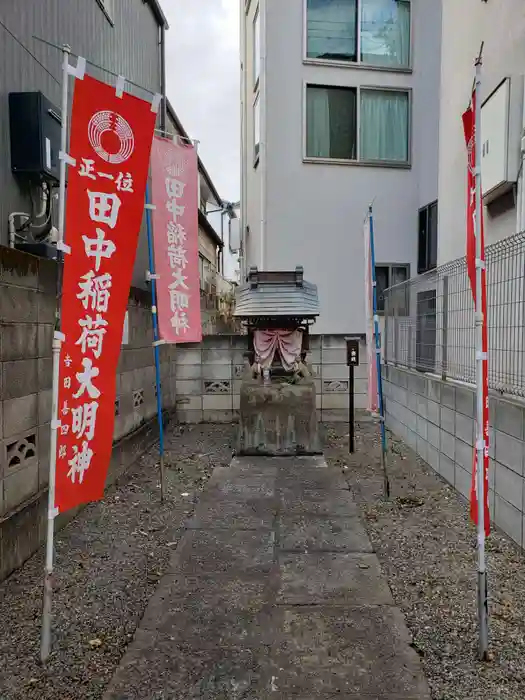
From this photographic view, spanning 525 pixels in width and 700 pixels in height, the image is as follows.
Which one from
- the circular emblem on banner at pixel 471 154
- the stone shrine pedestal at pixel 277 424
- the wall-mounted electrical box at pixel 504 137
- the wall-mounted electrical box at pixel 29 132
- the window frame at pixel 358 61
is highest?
the window frame at pixel 358 61

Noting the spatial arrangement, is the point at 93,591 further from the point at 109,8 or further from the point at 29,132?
the point at 109,8

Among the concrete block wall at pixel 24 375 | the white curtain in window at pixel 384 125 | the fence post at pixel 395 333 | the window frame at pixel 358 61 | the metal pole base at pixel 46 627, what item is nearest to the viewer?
the metal pole base at pixel 46 627

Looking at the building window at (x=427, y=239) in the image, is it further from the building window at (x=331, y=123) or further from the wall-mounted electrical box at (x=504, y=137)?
the wall-mounted electrical box at (x=504, y=137)

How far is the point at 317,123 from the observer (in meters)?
11.3

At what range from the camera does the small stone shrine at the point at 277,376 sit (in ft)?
24.2

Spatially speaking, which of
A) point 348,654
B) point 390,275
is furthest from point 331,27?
point 348,654

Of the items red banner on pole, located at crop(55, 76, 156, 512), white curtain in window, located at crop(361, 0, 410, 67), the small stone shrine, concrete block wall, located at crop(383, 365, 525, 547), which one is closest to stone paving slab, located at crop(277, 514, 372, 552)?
concrete block wall, located at crop(383, 365, 525, 547)

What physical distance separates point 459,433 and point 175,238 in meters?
3.95

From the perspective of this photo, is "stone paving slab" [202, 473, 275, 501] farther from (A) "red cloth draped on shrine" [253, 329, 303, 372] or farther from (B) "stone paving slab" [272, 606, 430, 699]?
(B) "stone paving slab" [272, 606, 430, 699]

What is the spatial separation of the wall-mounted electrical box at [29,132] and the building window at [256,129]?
7.84 metres

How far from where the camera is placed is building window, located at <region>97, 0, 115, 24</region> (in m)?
6.41

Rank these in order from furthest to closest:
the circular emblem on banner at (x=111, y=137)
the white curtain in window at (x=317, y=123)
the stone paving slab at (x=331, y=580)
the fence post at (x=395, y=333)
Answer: the white curtain in window at (x=317, y=123), the fence post at (x=395, y=333), the stone paving slab at (x=331, y=580), the circular emblem on banner at (x=111, y=137)

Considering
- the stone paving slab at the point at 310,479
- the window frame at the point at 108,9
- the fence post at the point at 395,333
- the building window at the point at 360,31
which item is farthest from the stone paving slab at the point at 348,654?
the building window at the point at 360,31

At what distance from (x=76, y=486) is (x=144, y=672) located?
3.71 feet
